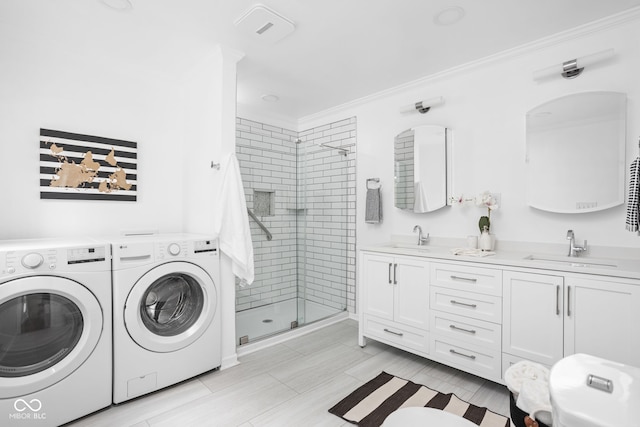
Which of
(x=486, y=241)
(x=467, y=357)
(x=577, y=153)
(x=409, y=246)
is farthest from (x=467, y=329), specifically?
Result: (x=577, y=153)

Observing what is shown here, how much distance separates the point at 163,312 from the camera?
224cm

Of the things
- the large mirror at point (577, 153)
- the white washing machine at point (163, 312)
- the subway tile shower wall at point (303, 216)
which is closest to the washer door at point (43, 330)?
the white washing machine at point (163, 312)

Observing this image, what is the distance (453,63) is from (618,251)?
6.10 ft

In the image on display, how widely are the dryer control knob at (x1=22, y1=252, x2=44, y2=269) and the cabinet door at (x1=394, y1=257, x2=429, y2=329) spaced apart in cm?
233

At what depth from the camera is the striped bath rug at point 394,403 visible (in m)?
1.83

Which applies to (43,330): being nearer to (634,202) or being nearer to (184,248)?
(184,248)

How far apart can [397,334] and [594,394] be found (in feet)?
6.77

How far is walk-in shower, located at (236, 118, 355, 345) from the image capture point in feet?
10.2

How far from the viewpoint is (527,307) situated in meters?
1.98

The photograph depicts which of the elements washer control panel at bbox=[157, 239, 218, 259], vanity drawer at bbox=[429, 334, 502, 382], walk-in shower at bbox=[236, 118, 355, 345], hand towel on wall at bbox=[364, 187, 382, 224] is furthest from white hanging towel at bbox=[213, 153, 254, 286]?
vanity drawer at bbox=[429, 334, 502, 382]

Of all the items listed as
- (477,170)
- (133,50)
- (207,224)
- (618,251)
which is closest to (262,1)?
(133,50)

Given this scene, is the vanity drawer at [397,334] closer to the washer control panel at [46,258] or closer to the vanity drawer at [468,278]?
the vanity drawer at [468,278]

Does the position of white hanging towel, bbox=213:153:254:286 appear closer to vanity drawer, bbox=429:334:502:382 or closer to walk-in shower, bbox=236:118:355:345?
walk-in shower, bbox=236:118:355:345

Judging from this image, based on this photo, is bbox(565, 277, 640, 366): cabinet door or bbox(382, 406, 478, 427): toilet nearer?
bbox(382, 406, 478, 427): toilet
